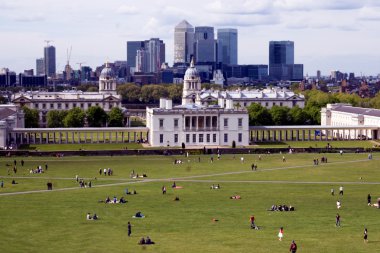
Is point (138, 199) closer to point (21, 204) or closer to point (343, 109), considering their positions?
point (21, 204)

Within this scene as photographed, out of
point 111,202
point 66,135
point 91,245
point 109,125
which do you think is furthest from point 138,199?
point 109,125

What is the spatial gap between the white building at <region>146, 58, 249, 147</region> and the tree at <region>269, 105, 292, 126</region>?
18429 millimetres

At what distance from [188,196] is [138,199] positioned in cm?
376

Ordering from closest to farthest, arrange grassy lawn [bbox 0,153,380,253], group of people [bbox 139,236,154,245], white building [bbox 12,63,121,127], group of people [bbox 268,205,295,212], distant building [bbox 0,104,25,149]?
1. group of people [bbox 139,236,154,245]
2. grassy lawn [bbox 0,153,380,253]
3. group of people [bbox 268,205,295,212]
4. distant building [bbox 0,104,25,149]
5. white building [bbox 12,63,121,127]

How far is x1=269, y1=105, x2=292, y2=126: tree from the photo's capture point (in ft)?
426

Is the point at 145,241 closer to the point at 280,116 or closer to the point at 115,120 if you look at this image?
the point at 115,120

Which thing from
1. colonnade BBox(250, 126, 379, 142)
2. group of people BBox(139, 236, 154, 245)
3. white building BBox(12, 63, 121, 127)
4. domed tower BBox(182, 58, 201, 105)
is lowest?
group of people BBox(139, 236, 154, 245)

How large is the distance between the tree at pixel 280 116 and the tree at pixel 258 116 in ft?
3.04

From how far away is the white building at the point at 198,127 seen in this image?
362ft

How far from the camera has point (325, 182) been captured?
234 feet

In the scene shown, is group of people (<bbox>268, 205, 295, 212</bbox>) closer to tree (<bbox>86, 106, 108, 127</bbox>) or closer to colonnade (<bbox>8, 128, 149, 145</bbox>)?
colonnade (<bbox>8, 128, 149, 145</bbox>)

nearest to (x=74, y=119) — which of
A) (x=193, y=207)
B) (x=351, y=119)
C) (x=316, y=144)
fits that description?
(x=316, y=144)

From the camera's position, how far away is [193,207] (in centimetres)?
5800

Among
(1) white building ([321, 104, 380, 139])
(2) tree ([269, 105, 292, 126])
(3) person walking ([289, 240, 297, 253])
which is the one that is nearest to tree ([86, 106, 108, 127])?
(2) tree ([269, 105, 292, 126])
